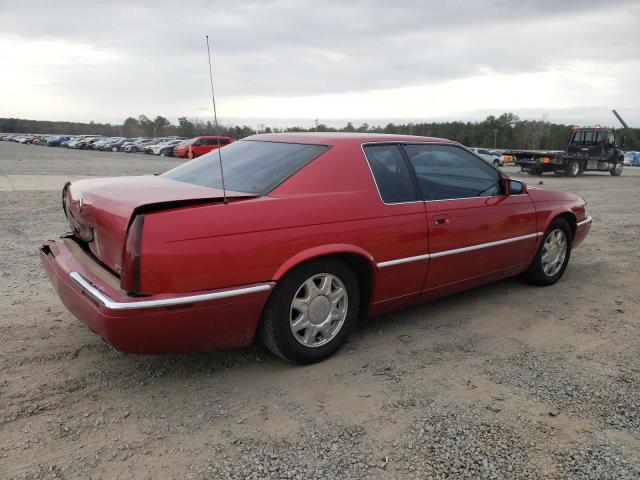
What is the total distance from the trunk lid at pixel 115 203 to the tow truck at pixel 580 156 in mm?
21502

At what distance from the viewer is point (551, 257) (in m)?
4.94

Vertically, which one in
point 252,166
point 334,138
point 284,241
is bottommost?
point 284,241

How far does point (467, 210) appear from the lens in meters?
3.89

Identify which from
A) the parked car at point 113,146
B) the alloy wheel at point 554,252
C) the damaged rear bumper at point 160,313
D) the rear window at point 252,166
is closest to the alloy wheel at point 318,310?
the damaged rear bumper at point 160,313

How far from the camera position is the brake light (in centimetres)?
248

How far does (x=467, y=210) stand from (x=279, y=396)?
6.74 ft

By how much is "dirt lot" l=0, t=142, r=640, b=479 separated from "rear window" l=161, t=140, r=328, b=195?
1146 mm

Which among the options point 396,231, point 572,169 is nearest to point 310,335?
point 396,231

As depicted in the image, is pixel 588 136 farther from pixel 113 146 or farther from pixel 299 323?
pixel 113 146

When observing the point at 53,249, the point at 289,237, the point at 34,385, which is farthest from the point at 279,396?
the point at 53,249

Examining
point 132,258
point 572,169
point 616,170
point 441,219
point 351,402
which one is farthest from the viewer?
point 616,170

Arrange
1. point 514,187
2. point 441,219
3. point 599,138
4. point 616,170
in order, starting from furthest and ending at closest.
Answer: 1. point 616,170
2. point 599,138
3. point 514,187
4. point 441,219

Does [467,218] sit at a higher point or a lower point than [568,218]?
higher

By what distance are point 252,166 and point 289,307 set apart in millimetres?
1058
